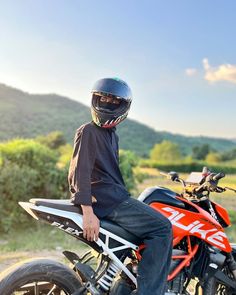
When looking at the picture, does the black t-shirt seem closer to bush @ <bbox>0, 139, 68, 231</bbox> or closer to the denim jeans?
the denim jeans

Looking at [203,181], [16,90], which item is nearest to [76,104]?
[16,90]

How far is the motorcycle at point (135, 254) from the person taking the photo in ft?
9.48

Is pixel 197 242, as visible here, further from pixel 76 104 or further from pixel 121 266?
pixel 76 104

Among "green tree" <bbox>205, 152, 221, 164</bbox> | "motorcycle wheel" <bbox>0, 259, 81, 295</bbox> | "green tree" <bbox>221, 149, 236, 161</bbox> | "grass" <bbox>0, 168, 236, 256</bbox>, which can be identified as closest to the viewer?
"motorcycle wheel" <bbox>0, 259, 81, 295</bbox>

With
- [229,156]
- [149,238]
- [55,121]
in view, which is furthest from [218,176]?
[55,121]

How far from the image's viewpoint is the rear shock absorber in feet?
9.83

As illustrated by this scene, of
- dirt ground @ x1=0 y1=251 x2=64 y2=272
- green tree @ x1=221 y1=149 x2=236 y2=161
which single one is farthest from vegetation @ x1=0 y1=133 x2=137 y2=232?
green tree @ x1=221 y1=149 x2=236 y2=161

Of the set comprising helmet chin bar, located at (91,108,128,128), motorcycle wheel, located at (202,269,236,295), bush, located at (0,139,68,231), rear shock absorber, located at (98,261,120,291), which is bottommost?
bush, located at (0,139,68,231)

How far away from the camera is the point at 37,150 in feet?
27.1

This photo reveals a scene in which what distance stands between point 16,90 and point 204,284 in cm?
4822

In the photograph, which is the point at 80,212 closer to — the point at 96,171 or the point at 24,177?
the point at 96,171

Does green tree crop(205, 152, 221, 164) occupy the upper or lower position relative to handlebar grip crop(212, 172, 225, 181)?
Answer: lower

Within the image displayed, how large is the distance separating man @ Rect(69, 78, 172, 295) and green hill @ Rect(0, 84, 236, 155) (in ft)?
101

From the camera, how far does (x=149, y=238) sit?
9.75 ft
